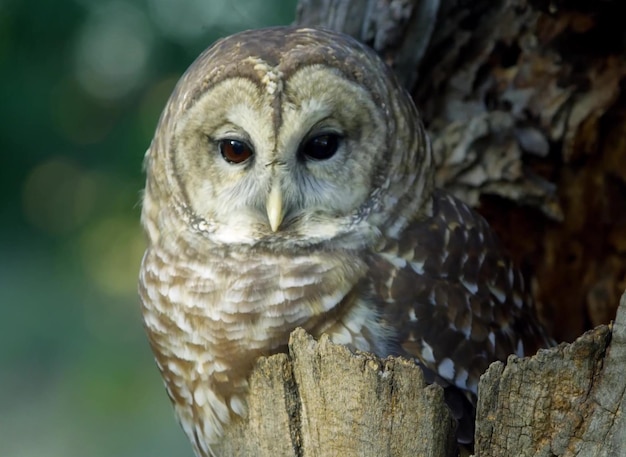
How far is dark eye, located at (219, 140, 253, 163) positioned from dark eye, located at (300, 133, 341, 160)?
0.45 ft

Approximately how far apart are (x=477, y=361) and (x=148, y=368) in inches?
67.1

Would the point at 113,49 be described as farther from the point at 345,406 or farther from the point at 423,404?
the point at 423,404

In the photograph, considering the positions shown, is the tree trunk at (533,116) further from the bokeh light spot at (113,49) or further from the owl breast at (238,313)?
the bokeh light spot at (113,49)

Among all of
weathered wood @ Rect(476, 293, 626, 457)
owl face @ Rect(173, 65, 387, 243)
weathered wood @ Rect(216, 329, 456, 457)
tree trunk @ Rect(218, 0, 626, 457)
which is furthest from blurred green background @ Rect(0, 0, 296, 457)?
weathered wood @ Rect(476, 293, 626, 457)

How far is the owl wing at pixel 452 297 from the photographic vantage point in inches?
88.4

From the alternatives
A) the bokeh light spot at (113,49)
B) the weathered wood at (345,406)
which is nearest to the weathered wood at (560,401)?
the weathered wood at (345,406)

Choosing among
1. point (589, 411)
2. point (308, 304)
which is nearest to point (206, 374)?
point (308, 304)

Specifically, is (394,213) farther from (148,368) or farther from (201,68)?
(148,368)

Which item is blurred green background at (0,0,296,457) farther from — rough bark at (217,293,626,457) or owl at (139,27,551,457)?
rough bark at (217,293,626,457)

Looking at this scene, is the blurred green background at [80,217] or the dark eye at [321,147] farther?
the blurred green background at [80,217]

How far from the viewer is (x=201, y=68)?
234 centimetres

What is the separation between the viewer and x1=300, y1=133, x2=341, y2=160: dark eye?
224 cm

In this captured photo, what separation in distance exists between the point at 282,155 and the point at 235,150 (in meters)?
0.13

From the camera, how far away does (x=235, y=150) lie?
2.24 m
